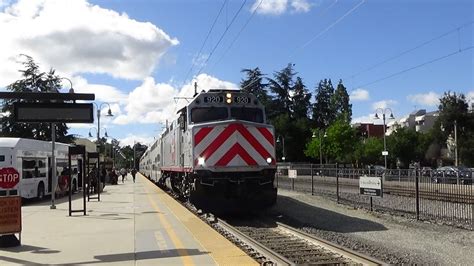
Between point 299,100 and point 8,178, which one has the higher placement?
point 299,100

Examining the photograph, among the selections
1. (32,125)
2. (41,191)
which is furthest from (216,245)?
(32,125)

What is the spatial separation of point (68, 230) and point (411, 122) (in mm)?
135077

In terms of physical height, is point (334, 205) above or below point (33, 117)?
A: below

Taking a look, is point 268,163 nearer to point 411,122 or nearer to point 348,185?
point 348,185

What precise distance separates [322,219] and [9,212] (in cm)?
926

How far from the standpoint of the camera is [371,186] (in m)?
18.0

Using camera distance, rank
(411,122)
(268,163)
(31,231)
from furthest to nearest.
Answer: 1. (411,122)
2. (268,163)
3. (31,231)

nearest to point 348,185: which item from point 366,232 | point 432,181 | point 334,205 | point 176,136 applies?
point 334,205

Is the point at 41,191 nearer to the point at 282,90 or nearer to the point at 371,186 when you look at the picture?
the point at 371,186

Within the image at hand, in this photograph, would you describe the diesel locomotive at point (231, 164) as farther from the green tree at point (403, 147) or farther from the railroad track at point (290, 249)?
the green tree at point (403, 147)

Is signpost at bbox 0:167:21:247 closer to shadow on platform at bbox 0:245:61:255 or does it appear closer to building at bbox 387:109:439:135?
shadow on platform at bbox 0:245:61:255

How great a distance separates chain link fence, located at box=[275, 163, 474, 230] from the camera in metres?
16.2

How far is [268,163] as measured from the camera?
51.1 feet

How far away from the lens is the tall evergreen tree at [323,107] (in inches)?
4638
